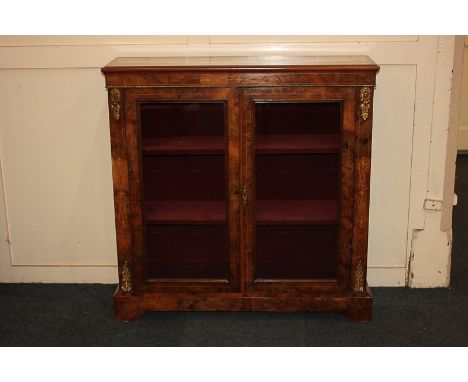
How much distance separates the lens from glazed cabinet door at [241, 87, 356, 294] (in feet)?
9.47

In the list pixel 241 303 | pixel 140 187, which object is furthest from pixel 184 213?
pixel 241 303

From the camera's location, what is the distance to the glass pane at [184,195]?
2996mm

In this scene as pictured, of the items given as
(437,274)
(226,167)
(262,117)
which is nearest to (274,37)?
(262,117)

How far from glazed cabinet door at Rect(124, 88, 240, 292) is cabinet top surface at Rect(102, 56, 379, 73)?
11 centimetres

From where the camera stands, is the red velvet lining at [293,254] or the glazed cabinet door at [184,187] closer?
the glazed cabinet door at [184,187]

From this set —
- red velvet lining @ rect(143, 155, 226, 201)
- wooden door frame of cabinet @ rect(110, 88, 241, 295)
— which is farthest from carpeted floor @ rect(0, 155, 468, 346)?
red velvet lining @ rect(143, 155, 226, 201)

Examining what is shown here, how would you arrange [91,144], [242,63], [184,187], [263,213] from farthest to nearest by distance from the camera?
[91,144], [184,187], [263,213], [242,63]

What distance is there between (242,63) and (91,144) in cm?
98

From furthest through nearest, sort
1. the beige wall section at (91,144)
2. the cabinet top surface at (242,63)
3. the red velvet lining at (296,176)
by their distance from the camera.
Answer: the beige wall section at (91,144)
the red velvet lining at (296,176)
the cabinet top surface at (242,63)

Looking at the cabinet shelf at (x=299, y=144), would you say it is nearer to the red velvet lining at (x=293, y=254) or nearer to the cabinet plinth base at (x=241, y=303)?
the red velvet lining at (x=293, y=254)

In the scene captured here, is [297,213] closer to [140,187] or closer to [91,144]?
[140,187]

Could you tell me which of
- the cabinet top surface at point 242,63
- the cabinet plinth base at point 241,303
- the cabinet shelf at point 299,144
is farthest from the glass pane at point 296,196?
the cabinet top surface at point 242,63

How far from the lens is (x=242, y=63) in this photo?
2924 millimetres

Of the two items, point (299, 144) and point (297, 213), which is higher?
point (299, 144)
